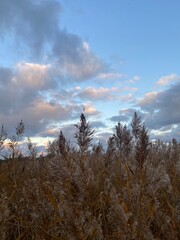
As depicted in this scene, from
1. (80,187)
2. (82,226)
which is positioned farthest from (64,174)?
(82,226)

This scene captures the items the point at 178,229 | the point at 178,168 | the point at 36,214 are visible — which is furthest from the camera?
the point at 178,168

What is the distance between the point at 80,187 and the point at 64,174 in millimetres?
95

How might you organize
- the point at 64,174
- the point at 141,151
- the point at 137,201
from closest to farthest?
the point at 64,174 → the point at 141,151 → the point at 137,201

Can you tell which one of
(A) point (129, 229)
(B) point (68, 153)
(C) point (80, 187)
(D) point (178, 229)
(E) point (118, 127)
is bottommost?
(D) point (178, 229)

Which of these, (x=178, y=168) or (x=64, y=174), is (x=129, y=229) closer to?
(x=64, y=174)

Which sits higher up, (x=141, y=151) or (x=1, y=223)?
(x=141, y=151)

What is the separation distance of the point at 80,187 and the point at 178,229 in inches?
55.2

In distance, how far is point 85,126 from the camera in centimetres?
219

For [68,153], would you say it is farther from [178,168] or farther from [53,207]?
[178,168]

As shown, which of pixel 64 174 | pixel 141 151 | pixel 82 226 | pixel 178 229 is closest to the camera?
pixel 82 226

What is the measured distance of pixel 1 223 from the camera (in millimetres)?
1530

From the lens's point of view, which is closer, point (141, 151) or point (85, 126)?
point (141, 151)

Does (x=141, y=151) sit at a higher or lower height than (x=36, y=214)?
higher

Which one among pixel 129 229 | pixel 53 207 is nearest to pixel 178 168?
pixel 53 207
